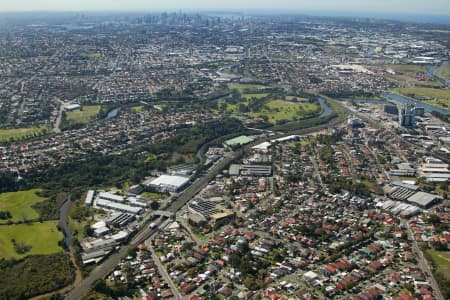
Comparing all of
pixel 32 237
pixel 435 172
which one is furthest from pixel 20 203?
pixel 435 172

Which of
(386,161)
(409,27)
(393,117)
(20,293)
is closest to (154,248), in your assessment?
(20,293)

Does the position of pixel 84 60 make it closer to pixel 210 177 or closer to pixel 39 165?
pixel 39 165

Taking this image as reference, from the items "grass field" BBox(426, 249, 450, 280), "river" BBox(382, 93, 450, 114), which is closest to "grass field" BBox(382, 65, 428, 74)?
"river" BBox(382, 93, 450, 114)

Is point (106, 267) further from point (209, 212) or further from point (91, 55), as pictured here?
point (91, 55)

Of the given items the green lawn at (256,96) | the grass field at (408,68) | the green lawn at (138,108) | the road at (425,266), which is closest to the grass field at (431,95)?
the grass field at (408,68)

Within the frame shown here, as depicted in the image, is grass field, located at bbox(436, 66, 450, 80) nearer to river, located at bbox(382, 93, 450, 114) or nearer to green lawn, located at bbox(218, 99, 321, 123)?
river, located at bbox(382, 93, 450, 114)
